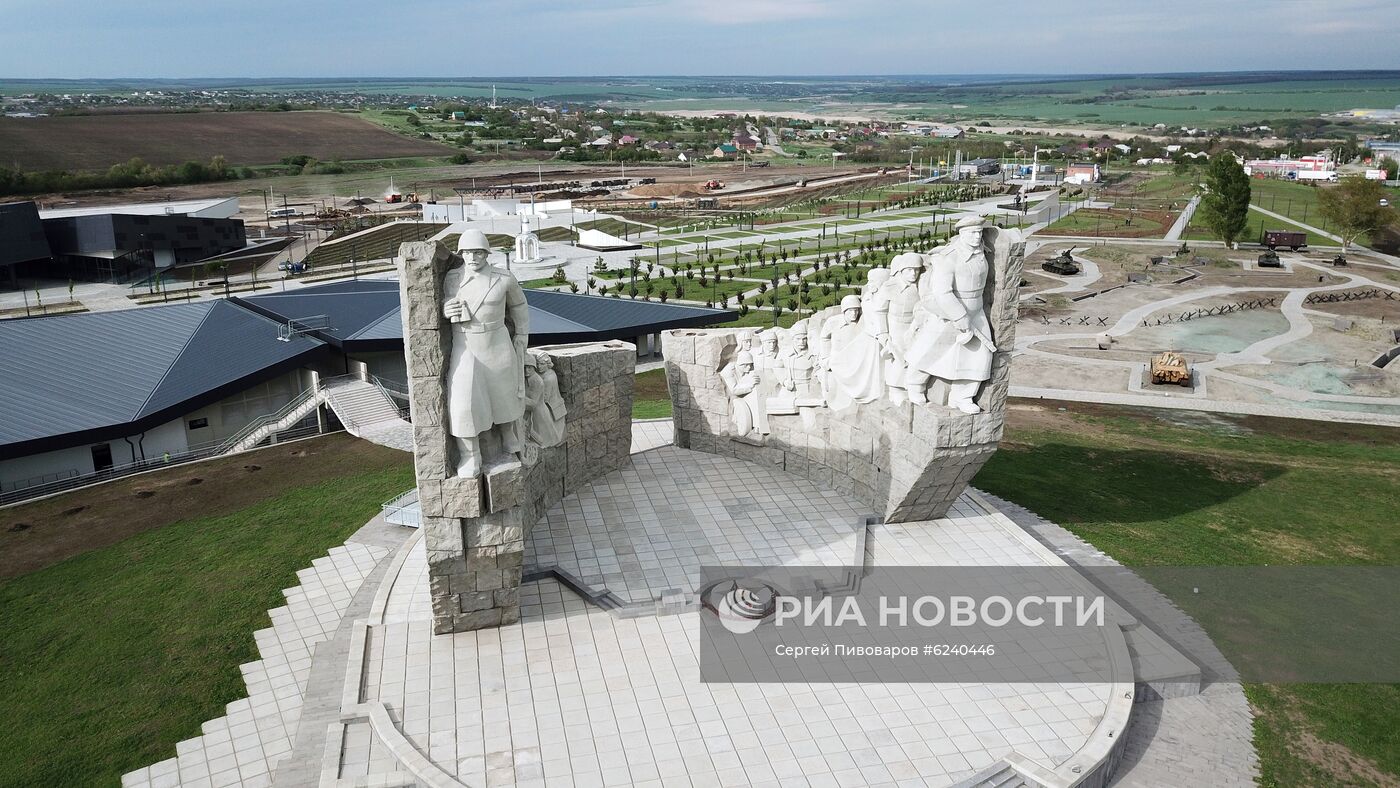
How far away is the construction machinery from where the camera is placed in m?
33.2

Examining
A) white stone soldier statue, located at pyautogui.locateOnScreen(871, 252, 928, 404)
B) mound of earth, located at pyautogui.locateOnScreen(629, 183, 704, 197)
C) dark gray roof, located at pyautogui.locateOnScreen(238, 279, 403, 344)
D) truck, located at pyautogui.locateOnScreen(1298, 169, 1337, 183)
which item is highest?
white stone soldier statue, located at pyautogui.locateOnScreen(871, 252, 928, 404)

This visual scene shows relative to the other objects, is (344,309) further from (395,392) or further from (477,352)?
(477,352)

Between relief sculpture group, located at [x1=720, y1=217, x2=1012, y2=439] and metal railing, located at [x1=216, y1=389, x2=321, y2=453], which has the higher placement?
relief sculpture group, located at [x1=720, y1=217, x2=1012, y2=439]

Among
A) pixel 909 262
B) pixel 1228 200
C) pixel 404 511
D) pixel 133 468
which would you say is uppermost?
pixel 909 262

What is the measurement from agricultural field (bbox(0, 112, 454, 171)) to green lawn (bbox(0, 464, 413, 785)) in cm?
10106

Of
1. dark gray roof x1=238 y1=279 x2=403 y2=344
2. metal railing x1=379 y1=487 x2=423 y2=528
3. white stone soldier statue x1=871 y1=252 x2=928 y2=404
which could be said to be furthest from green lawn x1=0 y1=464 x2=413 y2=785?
white stone soldier statue x1=871 y1=252 x2=928 y2=404

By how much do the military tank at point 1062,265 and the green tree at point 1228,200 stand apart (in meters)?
12.8

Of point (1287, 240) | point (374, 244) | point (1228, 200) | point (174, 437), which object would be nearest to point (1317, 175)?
point (1287, 240)

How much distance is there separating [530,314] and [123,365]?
1276cm

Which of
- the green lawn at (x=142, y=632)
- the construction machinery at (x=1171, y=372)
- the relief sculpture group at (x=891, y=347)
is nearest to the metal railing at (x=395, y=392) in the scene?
the green lawn at (x=142, y=632)

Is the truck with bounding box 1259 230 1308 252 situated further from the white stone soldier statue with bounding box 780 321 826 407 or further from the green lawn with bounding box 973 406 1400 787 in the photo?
the white stone soldier statue with bounding box 780 321 826 407

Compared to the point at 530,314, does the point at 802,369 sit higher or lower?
higher

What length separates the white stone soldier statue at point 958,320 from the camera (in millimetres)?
16328

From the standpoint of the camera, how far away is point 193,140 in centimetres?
12462
